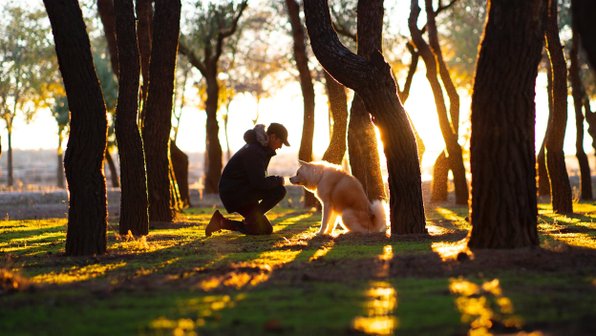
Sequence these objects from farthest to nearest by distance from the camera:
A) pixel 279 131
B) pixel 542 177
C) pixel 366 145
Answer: pixel 542 177, pixel 366 145, pixel 279 131

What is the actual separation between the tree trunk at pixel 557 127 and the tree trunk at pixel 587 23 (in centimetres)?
1562

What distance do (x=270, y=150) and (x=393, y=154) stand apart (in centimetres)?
268

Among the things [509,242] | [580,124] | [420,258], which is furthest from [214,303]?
[580,124]

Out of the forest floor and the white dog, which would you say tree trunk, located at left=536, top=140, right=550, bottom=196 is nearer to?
the white dog

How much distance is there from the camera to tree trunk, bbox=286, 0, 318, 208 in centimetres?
2975

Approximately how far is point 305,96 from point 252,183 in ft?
47.1

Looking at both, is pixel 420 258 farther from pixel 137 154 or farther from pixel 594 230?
pixel 137 154

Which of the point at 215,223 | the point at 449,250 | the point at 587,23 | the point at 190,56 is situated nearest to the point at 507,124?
the point at 449,250

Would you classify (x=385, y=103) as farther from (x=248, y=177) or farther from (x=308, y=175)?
(x=248, y=177)

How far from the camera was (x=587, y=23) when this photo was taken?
7.32 m

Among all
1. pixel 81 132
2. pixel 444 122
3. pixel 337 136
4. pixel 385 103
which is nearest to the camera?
pixel 81 132

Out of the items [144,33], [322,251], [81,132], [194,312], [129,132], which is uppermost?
[144,33]

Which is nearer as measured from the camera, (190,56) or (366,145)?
(366,145)

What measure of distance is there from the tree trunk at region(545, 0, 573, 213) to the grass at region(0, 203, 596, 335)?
924 cm
